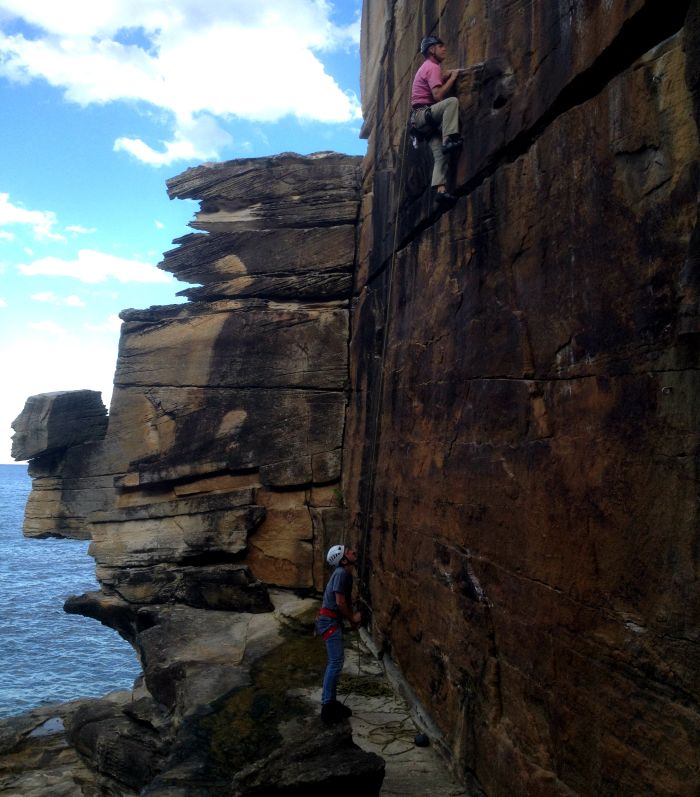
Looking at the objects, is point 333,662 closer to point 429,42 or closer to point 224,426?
point 224,426

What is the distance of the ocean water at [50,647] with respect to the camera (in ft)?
97.8

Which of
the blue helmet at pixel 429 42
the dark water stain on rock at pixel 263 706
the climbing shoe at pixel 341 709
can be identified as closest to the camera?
the dark water stain on rock at pixel 263 706

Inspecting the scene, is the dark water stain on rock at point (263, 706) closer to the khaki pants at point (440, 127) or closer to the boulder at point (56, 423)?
the boulder at point (56, 423)

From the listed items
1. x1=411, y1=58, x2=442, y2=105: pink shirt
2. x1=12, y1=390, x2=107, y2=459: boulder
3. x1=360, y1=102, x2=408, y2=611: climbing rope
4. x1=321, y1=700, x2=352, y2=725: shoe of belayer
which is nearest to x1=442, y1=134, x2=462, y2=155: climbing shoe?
x1=411, y1=58, x2=442, y2=105: pink shirt

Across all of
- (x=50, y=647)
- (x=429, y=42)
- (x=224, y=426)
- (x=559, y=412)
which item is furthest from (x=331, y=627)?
(x=50, y=647)

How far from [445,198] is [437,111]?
1.07 meters

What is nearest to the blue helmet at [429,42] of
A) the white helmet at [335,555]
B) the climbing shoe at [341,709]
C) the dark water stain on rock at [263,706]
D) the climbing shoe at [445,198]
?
the climbing shoe at [445,198]

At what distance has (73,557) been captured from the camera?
248ft

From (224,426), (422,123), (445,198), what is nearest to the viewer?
(445,198)

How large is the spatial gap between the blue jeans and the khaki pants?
5532 mm

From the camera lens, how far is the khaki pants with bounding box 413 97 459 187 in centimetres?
839

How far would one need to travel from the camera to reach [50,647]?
36875 millimetres

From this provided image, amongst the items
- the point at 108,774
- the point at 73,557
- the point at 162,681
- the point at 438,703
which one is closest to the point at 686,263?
the point at 438,703

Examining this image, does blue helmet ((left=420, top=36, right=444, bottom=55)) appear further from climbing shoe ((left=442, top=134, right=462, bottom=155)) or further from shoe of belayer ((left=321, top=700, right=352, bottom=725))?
shoe of belayer ((left=321, top=700, right=352, bottom=725))
